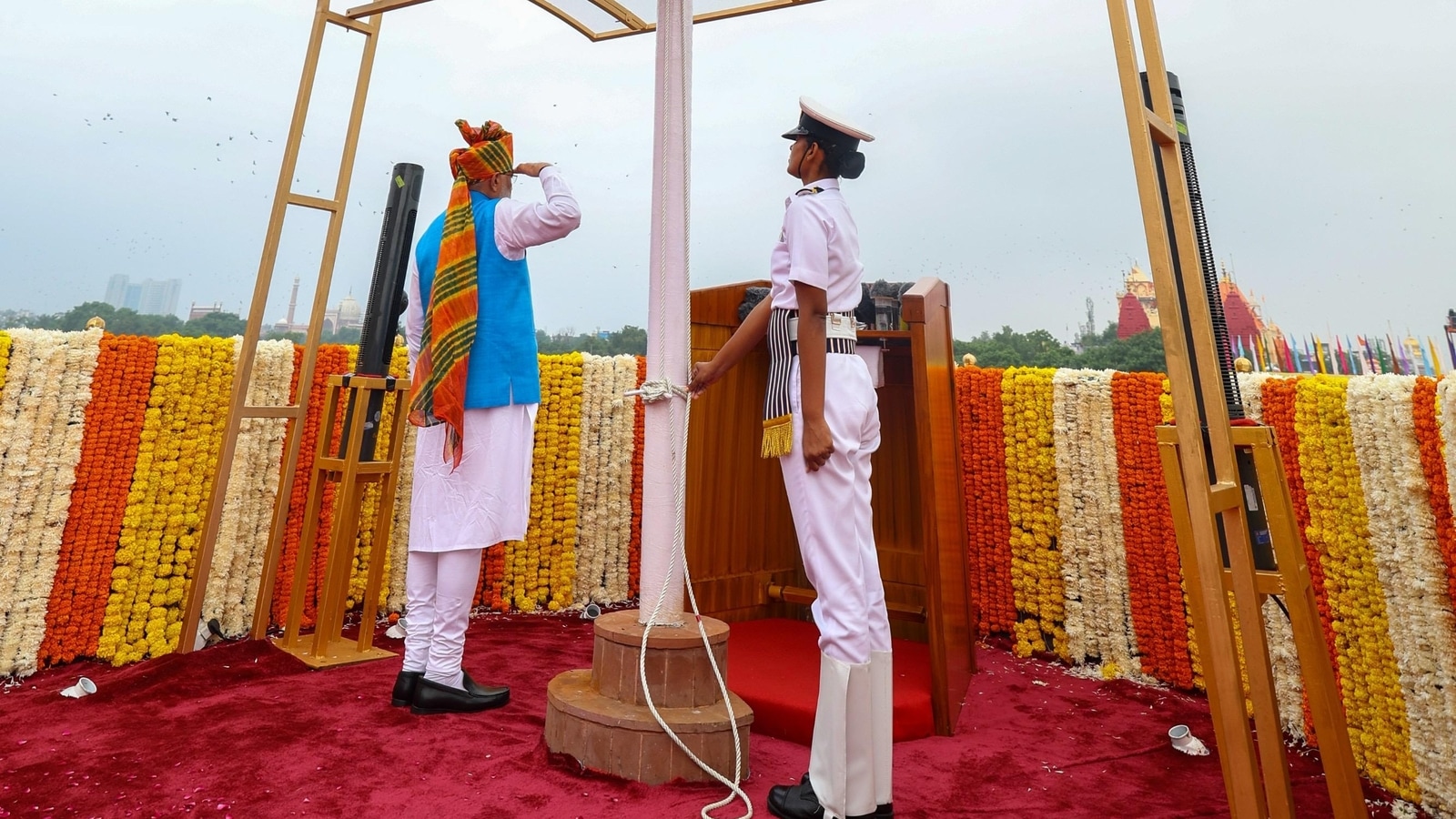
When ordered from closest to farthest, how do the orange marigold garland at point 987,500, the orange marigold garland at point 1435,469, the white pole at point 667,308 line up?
the orange marigold garland at point 1435,469 < the white pole at point 667,308 < the orange marigold garland at point 987,500

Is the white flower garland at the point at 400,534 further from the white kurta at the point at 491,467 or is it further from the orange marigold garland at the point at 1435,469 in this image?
the orange marigold garland at the point at 1435,469

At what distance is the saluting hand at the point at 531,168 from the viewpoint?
8.86ft

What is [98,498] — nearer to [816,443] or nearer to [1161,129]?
[816,443]

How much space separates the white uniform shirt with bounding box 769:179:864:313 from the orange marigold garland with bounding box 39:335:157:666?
2623 millimetres

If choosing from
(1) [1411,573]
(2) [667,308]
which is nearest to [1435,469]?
(1) [1411,573]

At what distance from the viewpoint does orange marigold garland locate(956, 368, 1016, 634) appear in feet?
12.6

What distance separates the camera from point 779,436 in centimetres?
204

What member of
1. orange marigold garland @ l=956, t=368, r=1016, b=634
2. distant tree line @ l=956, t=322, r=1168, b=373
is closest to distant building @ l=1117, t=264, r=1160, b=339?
distant tree line @ l=956, t=322, r=1168, b=373

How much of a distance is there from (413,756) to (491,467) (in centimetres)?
86

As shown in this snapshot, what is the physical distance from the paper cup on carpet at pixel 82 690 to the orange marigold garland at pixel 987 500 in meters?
3.41

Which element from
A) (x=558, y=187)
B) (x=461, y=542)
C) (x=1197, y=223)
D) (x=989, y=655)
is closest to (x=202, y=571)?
(x=461, y=542)

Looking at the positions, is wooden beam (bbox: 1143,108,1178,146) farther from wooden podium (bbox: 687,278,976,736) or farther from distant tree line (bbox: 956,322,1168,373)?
distant tree line (bbox: 956,322,1168,373)

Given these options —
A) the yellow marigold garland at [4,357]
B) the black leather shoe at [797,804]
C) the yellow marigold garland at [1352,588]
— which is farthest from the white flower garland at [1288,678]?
the yellow marigold garland at [4,357]

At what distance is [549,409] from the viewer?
4312 millimetres
